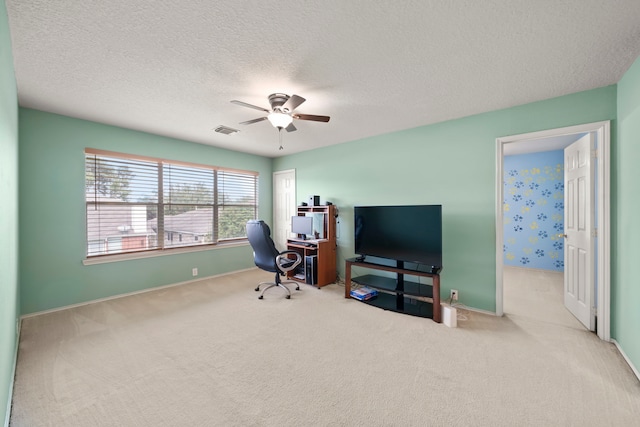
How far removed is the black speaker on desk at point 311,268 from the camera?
165 inches

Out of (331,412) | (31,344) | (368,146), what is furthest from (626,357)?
(31,344)

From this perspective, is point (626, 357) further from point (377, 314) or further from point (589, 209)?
point (377, 314)

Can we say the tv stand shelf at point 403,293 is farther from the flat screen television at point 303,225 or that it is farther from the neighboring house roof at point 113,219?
the neighboring house roof at point 113,219

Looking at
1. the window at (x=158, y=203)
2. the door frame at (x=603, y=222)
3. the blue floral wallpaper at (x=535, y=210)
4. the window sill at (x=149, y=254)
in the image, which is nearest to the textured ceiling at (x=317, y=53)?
the door frame at (x=603, y=222)

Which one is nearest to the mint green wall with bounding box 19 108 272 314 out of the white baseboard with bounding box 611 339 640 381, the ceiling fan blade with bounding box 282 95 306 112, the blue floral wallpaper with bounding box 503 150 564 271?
the ceiling fan blade with bounding box 282 95 306 112

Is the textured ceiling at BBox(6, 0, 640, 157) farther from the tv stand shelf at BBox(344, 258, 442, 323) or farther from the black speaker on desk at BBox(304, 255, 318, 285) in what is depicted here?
the black speaker on desk at BBox(304, 255, 318, 285)

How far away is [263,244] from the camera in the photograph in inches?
141

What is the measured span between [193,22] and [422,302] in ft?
11.9

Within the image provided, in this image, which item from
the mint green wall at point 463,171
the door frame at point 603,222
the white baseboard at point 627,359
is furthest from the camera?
the mint green wall at point 463,171

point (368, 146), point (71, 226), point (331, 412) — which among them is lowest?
point (331, 412)

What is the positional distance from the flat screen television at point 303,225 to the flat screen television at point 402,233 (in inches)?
39.5

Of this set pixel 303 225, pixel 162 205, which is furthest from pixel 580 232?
pixel 162 205

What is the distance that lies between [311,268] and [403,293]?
5.11ft

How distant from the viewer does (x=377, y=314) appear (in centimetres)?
308
